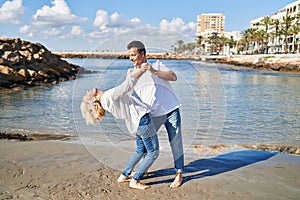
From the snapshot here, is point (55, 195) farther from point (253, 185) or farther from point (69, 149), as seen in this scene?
point (253, 185)

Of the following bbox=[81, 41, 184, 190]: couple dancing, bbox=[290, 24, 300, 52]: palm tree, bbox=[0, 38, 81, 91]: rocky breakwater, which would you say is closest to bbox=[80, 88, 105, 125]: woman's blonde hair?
bbox=[81, 41, 184, 190]: couple dancing

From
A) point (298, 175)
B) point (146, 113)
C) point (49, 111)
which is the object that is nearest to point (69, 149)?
point (146, 113)

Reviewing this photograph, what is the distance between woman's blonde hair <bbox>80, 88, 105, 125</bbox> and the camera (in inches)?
149

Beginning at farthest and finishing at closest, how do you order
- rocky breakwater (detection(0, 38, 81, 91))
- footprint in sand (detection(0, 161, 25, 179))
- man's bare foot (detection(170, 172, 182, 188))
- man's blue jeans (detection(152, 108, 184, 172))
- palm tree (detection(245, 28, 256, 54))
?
palm tree (detection(245, 28, 256, 54)) → rocky breakwater (detection(0, 38, 81, 91)) → footprint in sand (detection(0, 161, 25, 179)) → man's bare foot (detection(170, 172, 182, 188)) → man's blue jeans (detection(152, 108, 184, 172))

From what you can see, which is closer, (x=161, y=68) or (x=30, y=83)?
(x=161, y=68)

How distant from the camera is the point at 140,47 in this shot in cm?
376

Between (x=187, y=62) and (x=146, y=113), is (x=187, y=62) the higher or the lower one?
the higher one

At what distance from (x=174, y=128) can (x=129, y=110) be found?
0.66m

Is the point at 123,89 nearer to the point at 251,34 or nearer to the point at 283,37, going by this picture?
the point at 283,37

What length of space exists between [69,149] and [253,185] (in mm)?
3190

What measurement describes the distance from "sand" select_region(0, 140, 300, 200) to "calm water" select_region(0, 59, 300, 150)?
0.64 metres

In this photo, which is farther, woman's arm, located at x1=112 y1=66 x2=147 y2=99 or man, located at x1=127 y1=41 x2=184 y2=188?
man, located at x1=127 y1=41 x2=184 y2=188

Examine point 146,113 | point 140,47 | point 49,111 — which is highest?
point 140,47

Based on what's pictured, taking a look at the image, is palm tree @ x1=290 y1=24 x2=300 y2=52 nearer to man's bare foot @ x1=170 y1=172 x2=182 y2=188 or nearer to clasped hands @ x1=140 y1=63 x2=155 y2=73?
man's bare foot @ x1=170 y1=172 x2=182 y2=188
